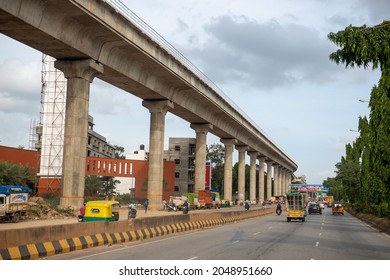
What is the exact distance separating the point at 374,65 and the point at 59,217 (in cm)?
2565

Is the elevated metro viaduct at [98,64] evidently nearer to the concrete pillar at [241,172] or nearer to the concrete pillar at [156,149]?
the concrete pillar at [156,149]

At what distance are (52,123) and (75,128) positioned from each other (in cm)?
4454

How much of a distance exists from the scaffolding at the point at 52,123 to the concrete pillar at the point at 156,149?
89.1 feet

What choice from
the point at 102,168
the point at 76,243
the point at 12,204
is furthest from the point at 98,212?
the point at 102,168

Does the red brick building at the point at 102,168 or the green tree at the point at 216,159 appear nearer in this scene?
the red brick building at the point at 102,168

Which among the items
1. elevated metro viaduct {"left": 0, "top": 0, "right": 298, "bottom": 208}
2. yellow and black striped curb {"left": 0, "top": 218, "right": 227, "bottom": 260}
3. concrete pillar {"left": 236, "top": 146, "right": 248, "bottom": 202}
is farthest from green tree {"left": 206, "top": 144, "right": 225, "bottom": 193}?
yellow and black striped curb {"left": 0, "top": 218, "right": 227, "bottom": 260}

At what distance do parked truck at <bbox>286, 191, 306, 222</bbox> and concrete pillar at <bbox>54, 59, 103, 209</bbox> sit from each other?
20.9 metres

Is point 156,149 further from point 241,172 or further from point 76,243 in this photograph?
point 241,172

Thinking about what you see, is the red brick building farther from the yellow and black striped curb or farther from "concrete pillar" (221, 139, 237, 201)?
the yellow and black striped curb

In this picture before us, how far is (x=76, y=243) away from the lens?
1789cm

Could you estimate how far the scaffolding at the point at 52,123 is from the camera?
7456cm

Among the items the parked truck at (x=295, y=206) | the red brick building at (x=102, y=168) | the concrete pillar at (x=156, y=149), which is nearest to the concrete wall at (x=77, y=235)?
the parked truck at (x=295, y=206)

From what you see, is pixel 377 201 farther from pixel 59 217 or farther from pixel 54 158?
pixel 54 158

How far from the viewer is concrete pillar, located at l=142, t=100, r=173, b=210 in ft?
168
